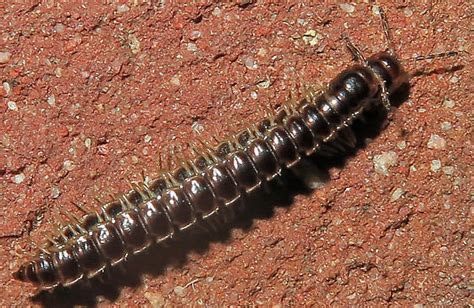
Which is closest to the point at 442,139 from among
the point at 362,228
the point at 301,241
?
the point at 362,228

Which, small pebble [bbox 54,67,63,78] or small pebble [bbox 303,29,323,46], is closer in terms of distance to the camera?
small pebble [bbox 54,67,63,78]

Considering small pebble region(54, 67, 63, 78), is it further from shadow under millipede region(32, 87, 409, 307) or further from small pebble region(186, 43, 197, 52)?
shadow under millipede region(32, 87, 409, 307)

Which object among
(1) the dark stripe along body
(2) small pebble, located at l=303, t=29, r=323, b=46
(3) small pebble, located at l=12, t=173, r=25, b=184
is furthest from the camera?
(2) small pebble, located at l=303, t=29, r=323, b=46

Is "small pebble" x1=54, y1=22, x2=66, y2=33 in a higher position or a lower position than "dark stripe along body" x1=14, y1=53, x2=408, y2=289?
higher

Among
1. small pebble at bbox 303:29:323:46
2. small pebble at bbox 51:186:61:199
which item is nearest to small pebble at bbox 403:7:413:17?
small pebble at bbox 303:29:323:46

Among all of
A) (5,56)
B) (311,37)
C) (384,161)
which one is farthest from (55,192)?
(384,161)
